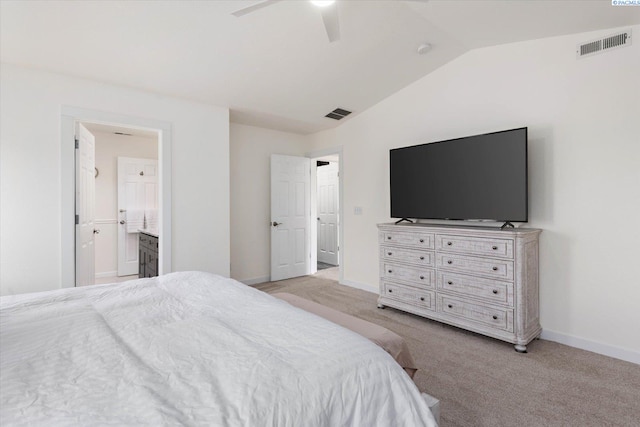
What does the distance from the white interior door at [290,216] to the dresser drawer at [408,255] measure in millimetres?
2018

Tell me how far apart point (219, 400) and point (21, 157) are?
10.8 ft

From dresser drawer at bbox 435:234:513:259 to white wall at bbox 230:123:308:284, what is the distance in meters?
2.93

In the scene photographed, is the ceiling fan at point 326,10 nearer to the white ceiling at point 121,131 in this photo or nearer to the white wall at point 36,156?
the white wall at point 36,156

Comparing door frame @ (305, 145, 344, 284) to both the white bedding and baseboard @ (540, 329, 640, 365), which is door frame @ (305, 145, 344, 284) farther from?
the white bedding

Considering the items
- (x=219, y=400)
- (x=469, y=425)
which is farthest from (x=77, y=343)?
(x=469, y=425)

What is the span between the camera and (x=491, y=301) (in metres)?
2.91

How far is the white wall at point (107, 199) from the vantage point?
536cm

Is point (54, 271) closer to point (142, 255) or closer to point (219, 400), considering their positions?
point (142, 255)

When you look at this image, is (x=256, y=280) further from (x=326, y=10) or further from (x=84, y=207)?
(x=326, y=10)

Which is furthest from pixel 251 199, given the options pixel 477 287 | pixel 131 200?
pixel 477 287

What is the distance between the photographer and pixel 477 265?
2998mm

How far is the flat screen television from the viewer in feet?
9.66

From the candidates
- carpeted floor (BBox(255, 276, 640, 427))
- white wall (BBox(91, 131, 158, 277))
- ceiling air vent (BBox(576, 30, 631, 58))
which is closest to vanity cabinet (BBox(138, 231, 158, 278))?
white wall (BBox(91, 131, 158, 277))

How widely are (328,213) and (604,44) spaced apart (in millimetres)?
5115
